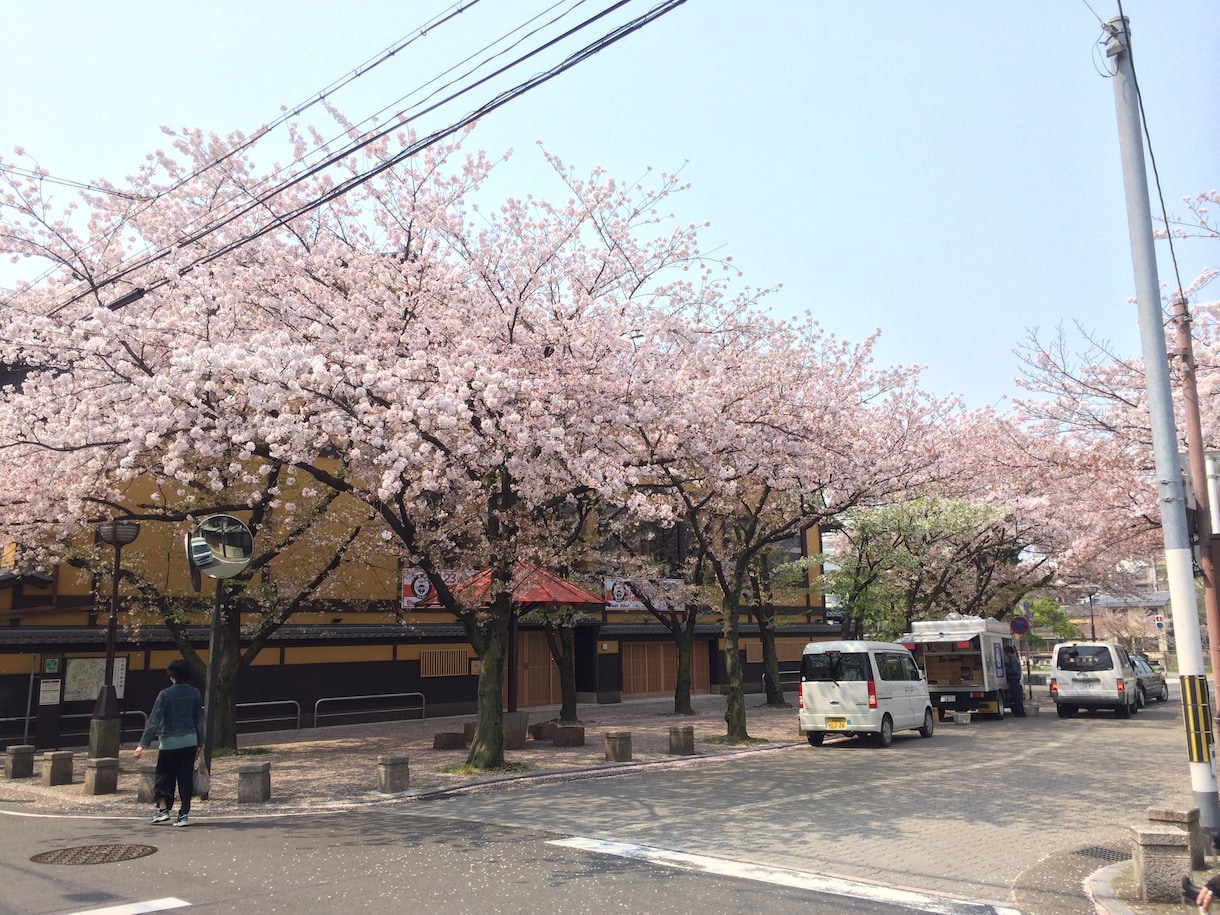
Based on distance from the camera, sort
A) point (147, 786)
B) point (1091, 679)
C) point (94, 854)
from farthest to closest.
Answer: point (1091, 679) → point (147, 786) → point (94, 854)

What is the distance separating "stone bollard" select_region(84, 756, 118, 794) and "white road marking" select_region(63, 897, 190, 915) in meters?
6.92

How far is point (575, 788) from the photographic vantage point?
44.2 ft

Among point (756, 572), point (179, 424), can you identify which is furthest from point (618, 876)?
point (756, 572)

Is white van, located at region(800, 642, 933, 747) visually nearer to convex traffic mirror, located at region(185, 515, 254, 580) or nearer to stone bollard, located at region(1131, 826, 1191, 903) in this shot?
stone bollard, located at region(1131, 826, 1191, 903)

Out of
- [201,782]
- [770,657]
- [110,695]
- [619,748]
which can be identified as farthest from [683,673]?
[201,782]

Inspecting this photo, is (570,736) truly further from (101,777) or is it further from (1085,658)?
(1085,658)

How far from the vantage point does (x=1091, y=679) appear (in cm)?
2577

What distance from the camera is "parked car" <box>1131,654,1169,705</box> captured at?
2939 cm

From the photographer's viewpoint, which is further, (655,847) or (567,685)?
(567,685)

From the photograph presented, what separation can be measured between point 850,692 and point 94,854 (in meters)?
14.5

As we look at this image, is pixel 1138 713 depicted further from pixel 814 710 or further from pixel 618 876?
pixel 618 876

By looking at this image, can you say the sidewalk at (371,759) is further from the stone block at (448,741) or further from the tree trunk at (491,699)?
the tree trunk at (491,699)

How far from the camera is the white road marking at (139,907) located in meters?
6.75

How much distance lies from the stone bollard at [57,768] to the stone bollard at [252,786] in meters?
3.70
